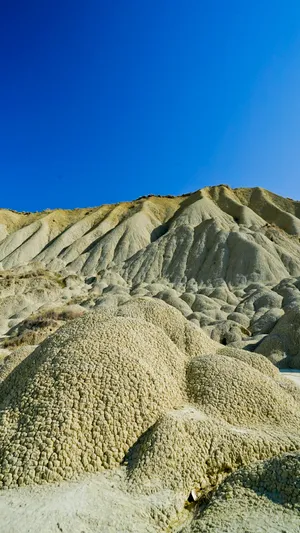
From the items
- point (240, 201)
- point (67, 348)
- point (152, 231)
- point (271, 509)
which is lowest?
point (271, 509)

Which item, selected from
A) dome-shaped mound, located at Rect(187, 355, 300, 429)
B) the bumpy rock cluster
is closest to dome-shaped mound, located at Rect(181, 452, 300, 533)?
the bumpy rock cluster

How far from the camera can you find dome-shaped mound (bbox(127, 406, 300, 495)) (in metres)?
5.17

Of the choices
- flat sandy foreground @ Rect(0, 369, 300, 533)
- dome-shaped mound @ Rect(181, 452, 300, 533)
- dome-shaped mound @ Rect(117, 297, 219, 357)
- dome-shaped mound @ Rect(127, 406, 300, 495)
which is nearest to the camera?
dome-shaped mound @ Rect(181, 452, 300, 533)

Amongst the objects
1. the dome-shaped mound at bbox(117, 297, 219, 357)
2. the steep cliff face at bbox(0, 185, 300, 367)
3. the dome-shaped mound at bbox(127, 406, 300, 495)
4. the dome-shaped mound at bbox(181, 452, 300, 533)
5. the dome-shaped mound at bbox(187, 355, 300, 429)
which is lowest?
the dome-shaped mound at bbox(181, 452, 300, 533)

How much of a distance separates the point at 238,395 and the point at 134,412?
1971 millimetres

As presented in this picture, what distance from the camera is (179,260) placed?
50.7 metres

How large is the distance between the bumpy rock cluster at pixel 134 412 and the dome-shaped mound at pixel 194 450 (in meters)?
0.01

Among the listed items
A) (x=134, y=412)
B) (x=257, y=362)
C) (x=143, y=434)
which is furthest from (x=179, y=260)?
(x=143, y=434)

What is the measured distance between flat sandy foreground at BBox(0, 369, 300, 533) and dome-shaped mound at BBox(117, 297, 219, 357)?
426 cm

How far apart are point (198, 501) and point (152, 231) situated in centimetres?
5956

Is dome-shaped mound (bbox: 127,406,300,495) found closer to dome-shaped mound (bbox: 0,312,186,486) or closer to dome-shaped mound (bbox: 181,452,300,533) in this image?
dome-shaped mound (bbox: 0,312,186,486)

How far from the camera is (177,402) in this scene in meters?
6.66

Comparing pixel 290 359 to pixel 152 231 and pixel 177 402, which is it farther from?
pixel 152 231

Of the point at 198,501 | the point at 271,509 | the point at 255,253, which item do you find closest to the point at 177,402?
the point at 198,501
